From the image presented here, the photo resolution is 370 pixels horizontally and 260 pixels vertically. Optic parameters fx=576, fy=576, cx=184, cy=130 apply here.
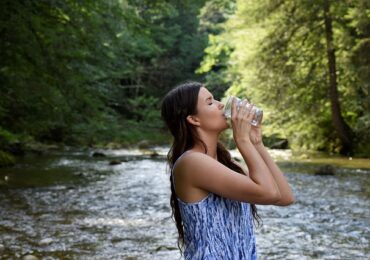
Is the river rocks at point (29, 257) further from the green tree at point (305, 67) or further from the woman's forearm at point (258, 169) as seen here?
the green tree at point (305, 67)

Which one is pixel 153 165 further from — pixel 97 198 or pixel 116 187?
pixel 97 198

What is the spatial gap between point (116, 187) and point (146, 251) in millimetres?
5637

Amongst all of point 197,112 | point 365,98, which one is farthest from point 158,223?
point 365,98

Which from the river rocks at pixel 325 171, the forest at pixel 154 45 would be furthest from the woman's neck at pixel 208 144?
the river rocks at pixel 325 171

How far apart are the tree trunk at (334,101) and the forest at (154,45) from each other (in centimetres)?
4

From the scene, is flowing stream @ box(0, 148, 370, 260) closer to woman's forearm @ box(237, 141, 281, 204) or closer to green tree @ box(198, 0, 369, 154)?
woman's forearm @ box(237, 141, 281, 204)

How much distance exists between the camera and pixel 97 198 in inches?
395

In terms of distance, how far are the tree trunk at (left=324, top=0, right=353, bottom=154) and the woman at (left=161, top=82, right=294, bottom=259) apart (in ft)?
56.1

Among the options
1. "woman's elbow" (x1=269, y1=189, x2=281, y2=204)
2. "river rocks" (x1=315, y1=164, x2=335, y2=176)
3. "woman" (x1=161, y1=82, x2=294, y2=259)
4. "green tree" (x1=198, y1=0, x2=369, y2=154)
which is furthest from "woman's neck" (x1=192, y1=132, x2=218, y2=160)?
"green tree" (x1=198, y1=0, x2=369, y2=154)

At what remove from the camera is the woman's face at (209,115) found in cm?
261

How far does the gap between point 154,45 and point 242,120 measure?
21159mm

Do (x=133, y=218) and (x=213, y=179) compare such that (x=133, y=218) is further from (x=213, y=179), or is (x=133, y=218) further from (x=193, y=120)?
(x=213, y=179)

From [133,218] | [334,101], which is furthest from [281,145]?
[133,218]

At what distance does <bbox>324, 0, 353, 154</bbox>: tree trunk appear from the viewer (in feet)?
62.6
